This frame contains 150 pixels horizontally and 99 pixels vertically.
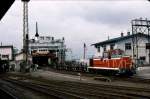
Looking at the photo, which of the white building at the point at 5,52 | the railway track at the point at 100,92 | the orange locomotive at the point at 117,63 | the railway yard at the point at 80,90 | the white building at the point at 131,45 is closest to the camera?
the railway track at the point at 100,92

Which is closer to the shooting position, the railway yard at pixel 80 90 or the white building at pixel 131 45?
the railway yard at pixel 80 90

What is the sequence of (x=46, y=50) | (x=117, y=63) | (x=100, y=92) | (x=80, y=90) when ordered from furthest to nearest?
(x=46, y=50) < (x=117, y=63) < (x=80, y=90) < (x=100, y=92)

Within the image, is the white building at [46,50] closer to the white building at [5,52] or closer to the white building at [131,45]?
the white building at [5,52]

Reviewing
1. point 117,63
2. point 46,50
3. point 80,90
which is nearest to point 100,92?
point 80,90

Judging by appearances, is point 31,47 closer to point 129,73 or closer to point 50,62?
point 50,62

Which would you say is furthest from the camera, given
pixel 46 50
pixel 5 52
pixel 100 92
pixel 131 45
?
pixel 46 50

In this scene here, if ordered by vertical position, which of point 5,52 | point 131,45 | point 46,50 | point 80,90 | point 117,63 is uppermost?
point 131,45

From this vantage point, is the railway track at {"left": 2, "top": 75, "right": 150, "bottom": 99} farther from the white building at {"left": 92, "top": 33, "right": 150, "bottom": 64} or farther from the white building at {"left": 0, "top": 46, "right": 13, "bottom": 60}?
the white building at {"left": 92, "top": 33, "right": 150, "bottom": 64}

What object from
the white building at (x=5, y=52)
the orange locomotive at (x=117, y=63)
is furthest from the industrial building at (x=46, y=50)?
the orange locomotive at (x=117, y=63)

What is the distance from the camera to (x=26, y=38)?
5694 cm

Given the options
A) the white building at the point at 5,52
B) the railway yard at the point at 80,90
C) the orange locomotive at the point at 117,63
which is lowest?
the railway yard at the point at 80,90

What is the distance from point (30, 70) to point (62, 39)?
27.2m

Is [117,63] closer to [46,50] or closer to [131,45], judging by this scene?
[131,45]

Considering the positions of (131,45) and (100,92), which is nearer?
(100,92)
